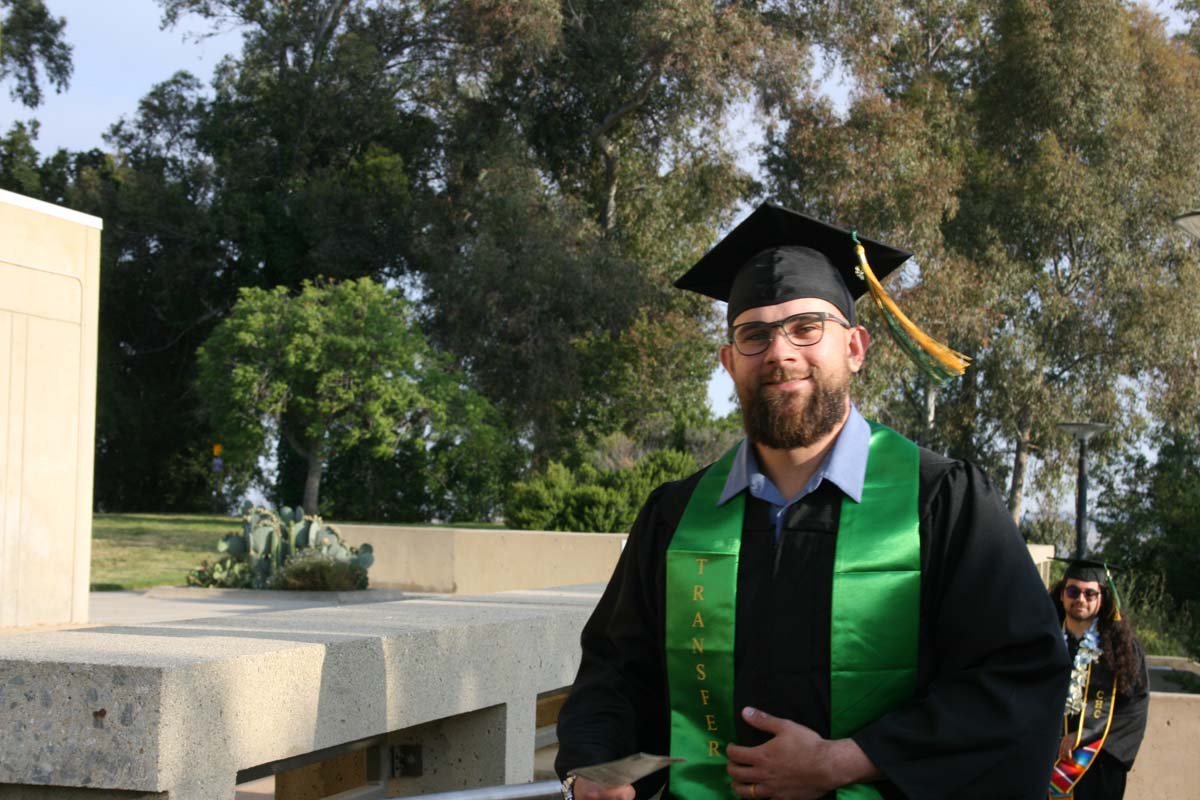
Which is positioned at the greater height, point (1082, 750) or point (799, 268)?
point (799, 268)

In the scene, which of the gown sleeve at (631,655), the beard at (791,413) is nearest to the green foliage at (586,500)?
the gown sleeve at (631,655)

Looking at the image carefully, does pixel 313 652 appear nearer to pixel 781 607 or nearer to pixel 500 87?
pixel 781 607

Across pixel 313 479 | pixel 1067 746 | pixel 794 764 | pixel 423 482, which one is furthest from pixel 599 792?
pixel 423 482

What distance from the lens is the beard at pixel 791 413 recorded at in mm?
2662

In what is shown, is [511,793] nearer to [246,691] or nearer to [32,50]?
[246,691]

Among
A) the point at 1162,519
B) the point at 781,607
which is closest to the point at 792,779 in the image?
the point at 781,607

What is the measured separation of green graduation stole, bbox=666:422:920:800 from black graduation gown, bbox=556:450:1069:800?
27 mm

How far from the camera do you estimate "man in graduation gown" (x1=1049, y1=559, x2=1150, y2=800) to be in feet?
20.9

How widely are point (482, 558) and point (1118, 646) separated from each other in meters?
11.4

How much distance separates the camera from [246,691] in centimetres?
291

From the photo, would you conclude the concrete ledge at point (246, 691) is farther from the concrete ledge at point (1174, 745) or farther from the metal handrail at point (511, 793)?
the concrete ledge at point (1174, 745)

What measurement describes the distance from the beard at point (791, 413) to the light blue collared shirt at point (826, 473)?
0.16ft

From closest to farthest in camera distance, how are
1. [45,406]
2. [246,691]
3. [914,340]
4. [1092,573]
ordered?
[246,691] < [914,340] < [1092,573] < [45,406]

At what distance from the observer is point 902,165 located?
32.8 m
